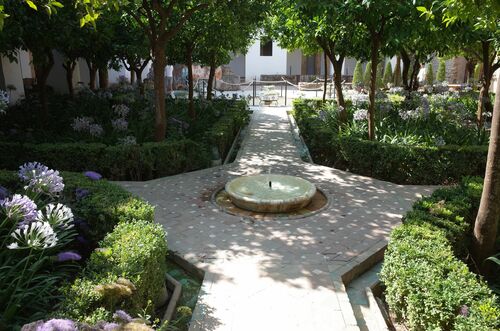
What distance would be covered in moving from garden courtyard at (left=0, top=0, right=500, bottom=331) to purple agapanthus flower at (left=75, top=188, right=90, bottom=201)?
0.05 feet

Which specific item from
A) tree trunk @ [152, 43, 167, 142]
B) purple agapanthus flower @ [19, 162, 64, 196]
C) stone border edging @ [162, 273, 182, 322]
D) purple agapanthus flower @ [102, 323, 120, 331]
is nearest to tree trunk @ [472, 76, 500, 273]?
stone border edging @ [162, 273, 182, 322]

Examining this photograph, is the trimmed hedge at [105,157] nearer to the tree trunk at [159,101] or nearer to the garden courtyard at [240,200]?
the garden courtyard at [240,200]

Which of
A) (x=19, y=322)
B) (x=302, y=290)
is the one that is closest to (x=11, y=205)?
(x=19, y=322)

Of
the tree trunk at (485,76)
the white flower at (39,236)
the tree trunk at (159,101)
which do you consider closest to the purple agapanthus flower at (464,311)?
the white flower at (39,236)

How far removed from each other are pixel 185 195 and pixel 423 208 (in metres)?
Result: 3.63

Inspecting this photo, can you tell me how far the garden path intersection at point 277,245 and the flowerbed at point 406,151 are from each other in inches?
13.4

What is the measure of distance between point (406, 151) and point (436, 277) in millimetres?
4587

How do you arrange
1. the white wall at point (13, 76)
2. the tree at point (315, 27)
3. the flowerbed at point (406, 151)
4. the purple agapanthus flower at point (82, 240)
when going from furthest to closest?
the white wall at point (13, 76) → the flowerbed at point (406, 151) → the tree at point (315, 27) → the purple agapanthus flower at point (82, 240)

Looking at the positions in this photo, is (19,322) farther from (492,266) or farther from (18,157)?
(18,157)

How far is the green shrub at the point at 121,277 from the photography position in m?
2.62

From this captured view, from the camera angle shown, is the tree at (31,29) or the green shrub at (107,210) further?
the tree at (31,29)

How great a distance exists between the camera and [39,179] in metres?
3.40

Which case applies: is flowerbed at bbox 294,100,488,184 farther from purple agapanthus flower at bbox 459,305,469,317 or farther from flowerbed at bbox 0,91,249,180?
purple agapanthus flower at bbox 459,305,469,317

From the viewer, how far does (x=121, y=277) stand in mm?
2957
